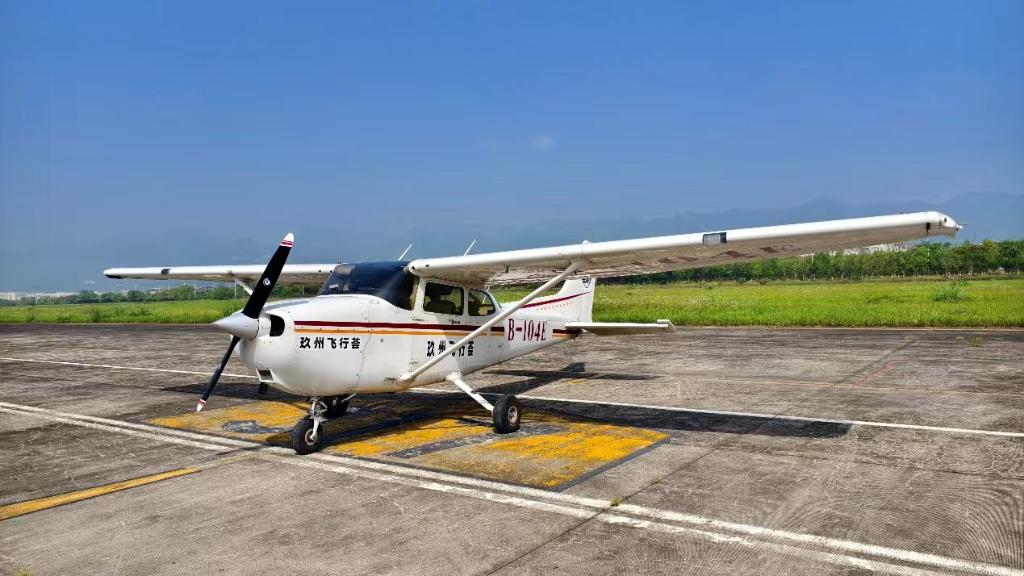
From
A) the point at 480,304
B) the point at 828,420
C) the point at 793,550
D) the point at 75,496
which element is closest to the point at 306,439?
the point at 75,496

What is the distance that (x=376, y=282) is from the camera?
28.9 feet

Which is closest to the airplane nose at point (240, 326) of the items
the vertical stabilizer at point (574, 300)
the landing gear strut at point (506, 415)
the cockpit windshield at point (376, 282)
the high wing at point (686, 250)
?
the cockpit windshield at point (376, 282)

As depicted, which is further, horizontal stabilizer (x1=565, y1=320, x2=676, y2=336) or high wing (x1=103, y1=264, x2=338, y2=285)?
high wing (x1=103, y1=264, x2=338, y2=285)

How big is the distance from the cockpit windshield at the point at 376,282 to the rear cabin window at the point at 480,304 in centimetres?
128

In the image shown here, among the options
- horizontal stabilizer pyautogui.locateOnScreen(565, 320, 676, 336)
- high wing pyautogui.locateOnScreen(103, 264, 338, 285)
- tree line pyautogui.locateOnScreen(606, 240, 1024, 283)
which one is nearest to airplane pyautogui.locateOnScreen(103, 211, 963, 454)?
horizontal stabilizer pyautogui.locateOnScreen(565, 320, 676, 336)

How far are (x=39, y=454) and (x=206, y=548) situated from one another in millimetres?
4869

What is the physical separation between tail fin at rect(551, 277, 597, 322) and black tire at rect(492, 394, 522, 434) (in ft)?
13.1

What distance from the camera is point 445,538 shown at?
5.09 metres

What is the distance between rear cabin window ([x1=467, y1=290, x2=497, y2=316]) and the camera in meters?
10.1

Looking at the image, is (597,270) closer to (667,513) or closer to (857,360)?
(667,513)

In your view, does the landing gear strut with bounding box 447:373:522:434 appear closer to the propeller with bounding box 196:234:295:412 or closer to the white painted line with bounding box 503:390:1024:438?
the white painted line with bounding box 503:390:1024:438

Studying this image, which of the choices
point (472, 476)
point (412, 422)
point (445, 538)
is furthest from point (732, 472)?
point (412, 422)

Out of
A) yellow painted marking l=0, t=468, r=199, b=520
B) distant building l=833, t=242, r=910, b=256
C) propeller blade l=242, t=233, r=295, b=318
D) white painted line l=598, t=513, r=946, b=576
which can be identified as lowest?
yellow painted marking l=0, t=468, r=199, b=520

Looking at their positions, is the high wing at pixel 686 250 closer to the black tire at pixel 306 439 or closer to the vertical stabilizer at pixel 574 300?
the vertical stabilizer at pixel 574 300
